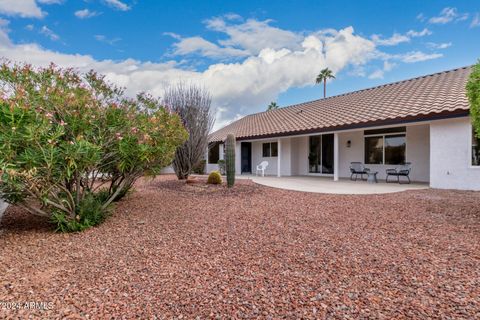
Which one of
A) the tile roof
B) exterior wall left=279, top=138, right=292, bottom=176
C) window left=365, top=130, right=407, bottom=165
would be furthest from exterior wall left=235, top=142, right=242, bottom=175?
window left=365, top=130, right=407, bottom=165

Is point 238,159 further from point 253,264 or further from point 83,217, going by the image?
point 253,264

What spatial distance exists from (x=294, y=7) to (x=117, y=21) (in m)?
8.27

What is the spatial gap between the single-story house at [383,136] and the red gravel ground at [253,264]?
14.2 ft

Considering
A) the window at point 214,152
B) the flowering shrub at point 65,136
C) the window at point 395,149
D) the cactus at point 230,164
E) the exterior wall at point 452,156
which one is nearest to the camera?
the flowering shrub at point 65,136

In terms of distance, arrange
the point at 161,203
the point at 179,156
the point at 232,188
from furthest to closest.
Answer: the point at 179,156 → the point at 232,188 → the point at 161,203

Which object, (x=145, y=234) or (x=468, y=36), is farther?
(x=468, y=36)

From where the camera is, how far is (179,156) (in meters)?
14.2

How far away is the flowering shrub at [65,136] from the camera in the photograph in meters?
4.46

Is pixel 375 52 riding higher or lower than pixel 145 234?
higher

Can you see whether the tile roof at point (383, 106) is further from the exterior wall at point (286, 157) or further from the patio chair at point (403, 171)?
the patio chair at point (403, 171)

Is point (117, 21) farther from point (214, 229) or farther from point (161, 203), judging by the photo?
point (214, 229)

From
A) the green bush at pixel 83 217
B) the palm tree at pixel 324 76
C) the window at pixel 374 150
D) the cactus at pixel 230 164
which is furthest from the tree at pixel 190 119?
the palm tree at pixel 324 76

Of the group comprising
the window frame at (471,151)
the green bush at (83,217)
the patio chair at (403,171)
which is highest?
the window frame at (471,151)

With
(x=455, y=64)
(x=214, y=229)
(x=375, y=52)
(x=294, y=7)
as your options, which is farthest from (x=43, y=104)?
(x=455, y=64)
